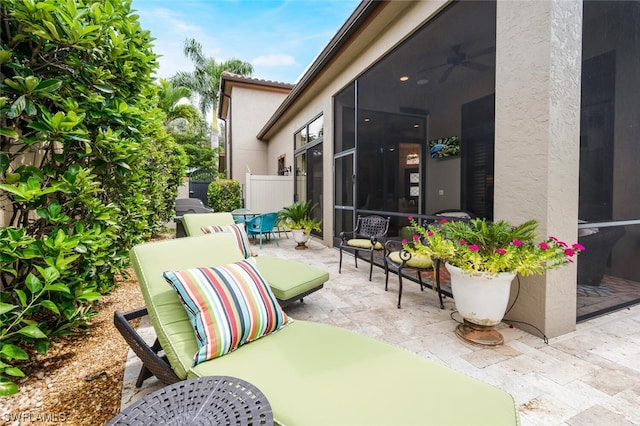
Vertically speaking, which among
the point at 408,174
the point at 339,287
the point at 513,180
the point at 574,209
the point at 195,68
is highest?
the point at 195,68

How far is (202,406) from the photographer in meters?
0.99

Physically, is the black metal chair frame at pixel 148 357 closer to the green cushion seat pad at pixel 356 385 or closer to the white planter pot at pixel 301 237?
the green cushion seat pad at pixel 356 385

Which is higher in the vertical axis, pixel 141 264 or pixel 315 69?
pixel 315 69

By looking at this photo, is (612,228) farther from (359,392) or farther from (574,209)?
(359,392)

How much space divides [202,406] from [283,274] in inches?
88.3

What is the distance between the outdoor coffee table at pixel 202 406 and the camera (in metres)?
0.92

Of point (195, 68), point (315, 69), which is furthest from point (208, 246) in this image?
point (195, 68)

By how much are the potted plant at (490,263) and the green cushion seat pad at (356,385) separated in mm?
1203

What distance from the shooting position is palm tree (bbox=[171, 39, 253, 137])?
1947 centimetres

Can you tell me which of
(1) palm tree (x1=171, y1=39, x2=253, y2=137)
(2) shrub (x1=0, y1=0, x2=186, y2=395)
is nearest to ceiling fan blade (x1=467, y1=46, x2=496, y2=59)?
(2) shrub (x1=0, y1=0, x2=186, y2=395)

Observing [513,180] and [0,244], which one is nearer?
[0,244]

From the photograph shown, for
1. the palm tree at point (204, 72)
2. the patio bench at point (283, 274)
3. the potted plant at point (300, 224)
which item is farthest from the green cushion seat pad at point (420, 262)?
the palm tree at point (204, 72)

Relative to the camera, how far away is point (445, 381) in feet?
4.33

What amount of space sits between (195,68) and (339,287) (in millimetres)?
21512
